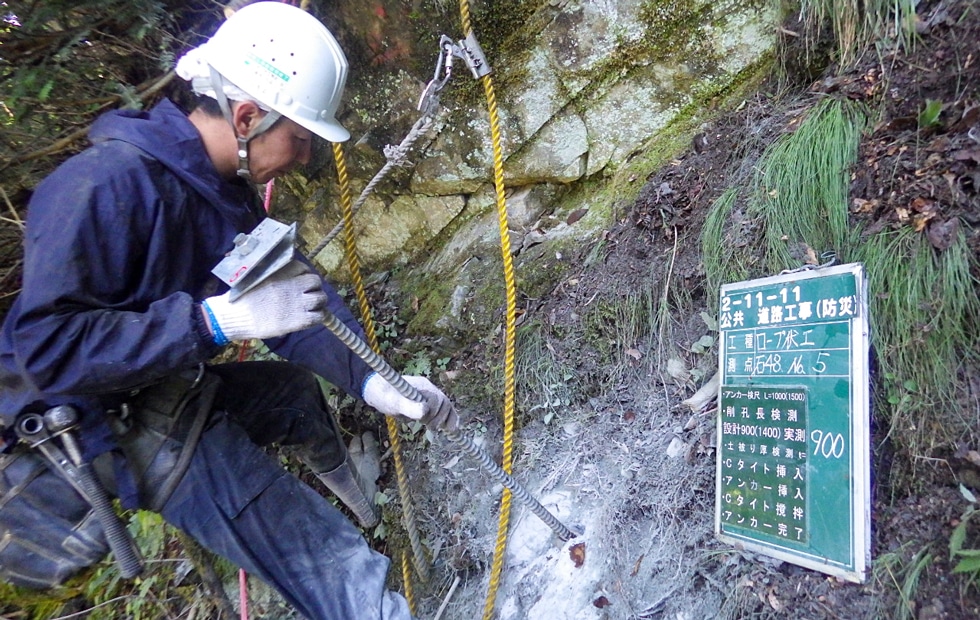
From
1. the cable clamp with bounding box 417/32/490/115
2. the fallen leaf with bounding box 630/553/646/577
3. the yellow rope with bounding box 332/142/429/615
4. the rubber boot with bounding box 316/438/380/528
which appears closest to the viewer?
the fallen leaf with bounding box 630/553/646/577

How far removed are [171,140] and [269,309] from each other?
75cm

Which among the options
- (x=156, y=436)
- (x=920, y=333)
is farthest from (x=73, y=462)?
(x=920, y=333)

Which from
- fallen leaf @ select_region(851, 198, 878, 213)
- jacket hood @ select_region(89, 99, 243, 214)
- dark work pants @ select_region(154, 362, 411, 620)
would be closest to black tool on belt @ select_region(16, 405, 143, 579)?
dark work pants @ select_region(154, 362, 411, 620)

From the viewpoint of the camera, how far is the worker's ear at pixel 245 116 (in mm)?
2342

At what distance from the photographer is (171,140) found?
2221mm

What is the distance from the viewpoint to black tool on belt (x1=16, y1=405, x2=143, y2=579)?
7.02 ft

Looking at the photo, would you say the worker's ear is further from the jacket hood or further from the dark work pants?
the dark work pants

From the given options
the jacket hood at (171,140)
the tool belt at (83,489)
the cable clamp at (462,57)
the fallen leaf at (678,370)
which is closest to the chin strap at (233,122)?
the jacket hood at (171,140)

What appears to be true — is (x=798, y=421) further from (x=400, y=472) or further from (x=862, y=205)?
(x=400, y=472)

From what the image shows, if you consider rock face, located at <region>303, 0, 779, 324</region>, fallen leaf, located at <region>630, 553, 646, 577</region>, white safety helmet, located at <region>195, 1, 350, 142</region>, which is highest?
rock face, located at <region>303, 0, 779, 324</region>

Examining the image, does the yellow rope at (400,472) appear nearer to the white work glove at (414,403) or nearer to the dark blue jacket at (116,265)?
the white work glove at (414,403)

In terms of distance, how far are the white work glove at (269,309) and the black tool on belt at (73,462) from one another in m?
0.66

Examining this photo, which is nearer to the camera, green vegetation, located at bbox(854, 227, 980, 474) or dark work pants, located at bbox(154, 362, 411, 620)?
green vegetation, located at bbox(854, 227, 980, 474)

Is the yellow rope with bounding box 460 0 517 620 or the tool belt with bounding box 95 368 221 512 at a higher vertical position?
the yellow rope with bounding box 460 0 517 620
